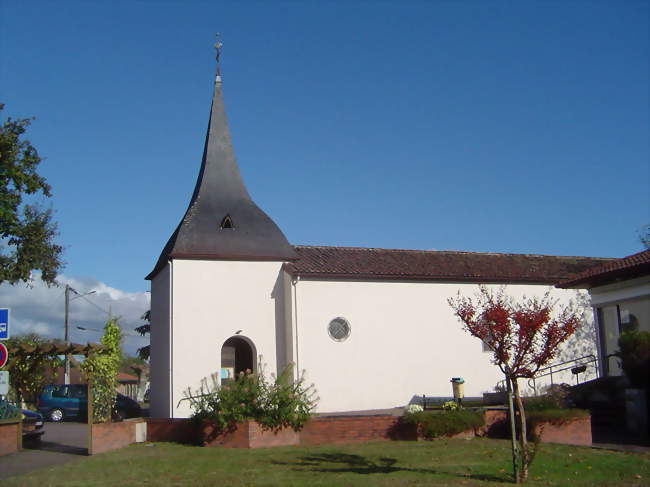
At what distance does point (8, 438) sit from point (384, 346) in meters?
12.7

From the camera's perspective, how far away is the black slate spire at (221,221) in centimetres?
2459

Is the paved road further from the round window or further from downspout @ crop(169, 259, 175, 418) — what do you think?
the round window

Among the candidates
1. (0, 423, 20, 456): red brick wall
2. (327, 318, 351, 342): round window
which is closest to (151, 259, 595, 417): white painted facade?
(327, 318, 351, 342): round window

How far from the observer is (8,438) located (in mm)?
18422

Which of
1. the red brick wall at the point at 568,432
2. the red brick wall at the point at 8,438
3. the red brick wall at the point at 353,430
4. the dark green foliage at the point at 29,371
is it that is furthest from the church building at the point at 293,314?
the red brick wall at the point at 568,432

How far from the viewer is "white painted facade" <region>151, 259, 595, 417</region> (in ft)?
77.9

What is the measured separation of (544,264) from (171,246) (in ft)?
51.3

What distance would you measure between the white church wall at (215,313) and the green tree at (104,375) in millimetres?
4134

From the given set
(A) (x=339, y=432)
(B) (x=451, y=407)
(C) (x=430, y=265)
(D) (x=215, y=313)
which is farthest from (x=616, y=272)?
(D) (x=215, y=313)

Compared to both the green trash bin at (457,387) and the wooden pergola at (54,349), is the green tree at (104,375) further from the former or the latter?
the green trash bin at (457,387)

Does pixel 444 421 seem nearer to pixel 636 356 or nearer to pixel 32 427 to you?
pixel 636 356

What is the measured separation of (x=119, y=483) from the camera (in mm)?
12594

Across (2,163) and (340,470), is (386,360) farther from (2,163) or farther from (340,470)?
(2,163)

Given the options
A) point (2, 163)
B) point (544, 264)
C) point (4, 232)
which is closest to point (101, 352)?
point (2, 163)
